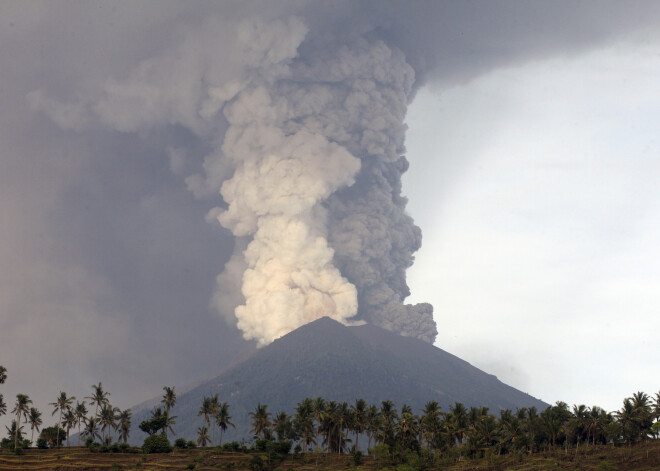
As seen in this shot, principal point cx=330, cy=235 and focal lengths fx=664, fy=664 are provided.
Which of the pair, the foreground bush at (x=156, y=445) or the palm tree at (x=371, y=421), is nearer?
the foreground bush at (x=156, y=445)

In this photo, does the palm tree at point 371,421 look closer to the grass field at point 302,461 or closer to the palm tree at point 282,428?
the grass field at point 302,461

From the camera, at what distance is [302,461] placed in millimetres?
142375

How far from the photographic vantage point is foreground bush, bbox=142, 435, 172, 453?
468 feet

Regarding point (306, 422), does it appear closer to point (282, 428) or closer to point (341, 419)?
point (341, 419)

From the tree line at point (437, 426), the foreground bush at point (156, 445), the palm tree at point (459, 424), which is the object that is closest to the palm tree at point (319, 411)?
the tree line at point (437, 426)

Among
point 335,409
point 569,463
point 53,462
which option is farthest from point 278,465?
point 569,463

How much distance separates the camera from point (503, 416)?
14362cm

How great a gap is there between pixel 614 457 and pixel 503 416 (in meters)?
29.6

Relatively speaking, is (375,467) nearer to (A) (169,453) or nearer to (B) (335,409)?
(B) (335,409)

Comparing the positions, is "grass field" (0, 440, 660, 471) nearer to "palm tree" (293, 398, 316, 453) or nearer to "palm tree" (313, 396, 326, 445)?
"palm tree" (293, 398, 316, 453)

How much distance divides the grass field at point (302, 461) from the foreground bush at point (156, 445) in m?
1.86

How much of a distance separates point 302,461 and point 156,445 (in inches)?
1251

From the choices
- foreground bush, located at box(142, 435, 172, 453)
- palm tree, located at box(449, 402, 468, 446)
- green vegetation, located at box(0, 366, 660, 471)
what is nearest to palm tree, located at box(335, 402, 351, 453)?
green vegetation, located at box(0, 366, 660, 471)

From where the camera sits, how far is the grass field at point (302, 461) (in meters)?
114
